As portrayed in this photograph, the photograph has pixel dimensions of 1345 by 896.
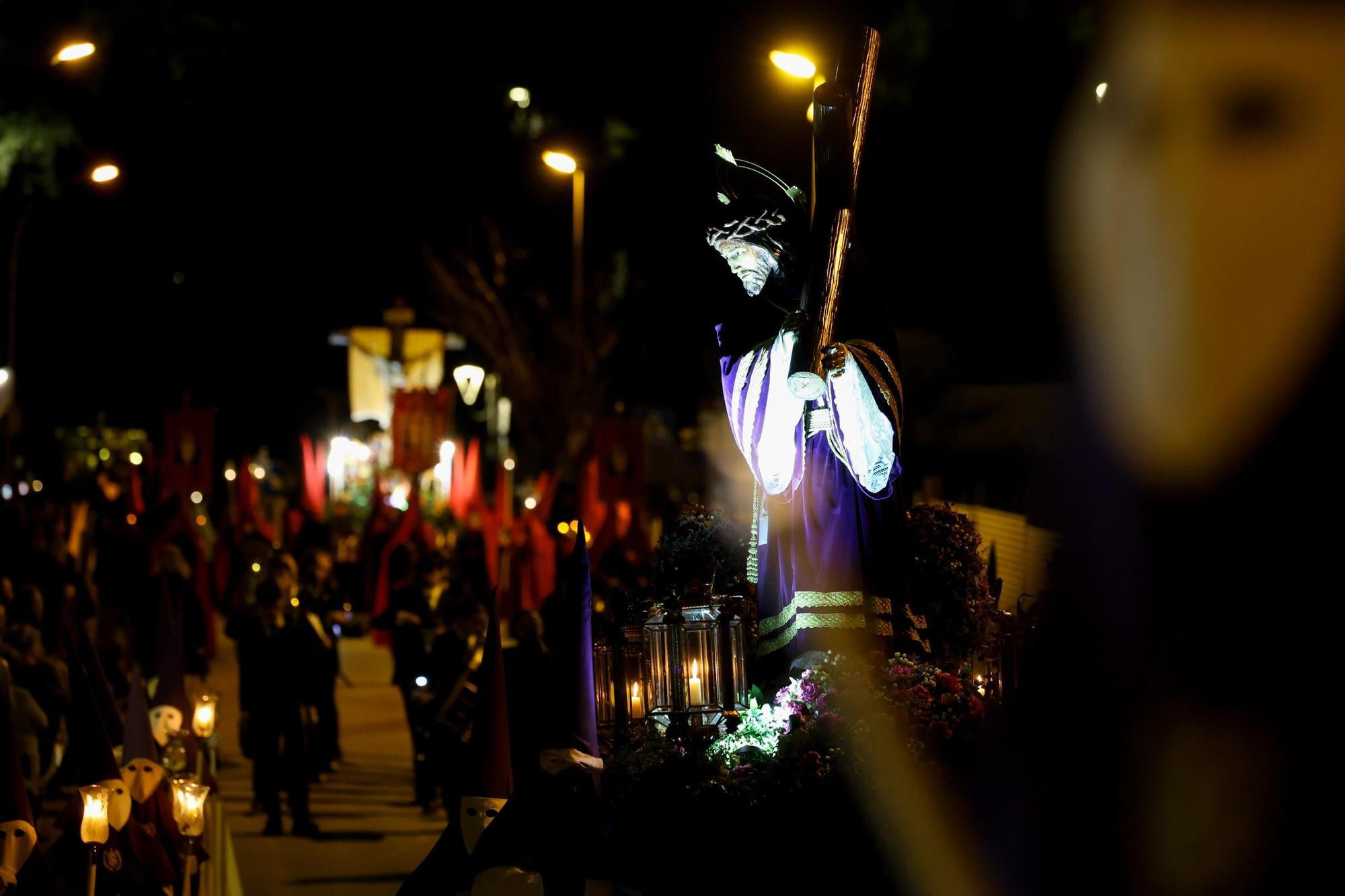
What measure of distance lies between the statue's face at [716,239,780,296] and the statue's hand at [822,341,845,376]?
0.79 meters

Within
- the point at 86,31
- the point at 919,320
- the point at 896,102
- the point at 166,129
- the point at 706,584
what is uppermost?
the point at 166,129

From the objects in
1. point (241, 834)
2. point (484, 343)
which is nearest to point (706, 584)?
point (241, 834)

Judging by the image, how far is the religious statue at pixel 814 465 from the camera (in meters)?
6.65

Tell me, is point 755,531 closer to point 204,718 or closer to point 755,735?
point 755,735

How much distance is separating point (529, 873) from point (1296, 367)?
435 centimetres

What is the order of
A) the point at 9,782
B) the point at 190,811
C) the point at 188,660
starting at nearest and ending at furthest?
1. the point at 9,782
2. the point at 190,811
3. the point at 188,660

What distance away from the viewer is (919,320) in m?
21.4

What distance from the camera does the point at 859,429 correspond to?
6.70m

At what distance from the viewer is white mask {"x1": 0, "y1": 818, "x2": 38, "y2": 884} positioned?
699 centimetres

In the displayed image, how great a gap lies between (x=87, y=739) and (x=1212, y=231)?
6998mm

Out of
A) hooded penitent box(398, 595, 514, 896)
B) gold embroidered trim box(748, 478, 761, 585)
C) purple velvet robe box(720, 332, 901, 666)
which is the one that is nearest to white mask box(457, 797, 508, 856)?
hooded penitent box(398, 595, 514, 896)

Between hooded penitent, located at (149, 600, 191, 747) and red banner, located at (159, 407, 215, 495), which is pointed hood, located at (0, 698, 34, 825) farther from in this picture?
red banner, located at (159, 407, 215, 495)

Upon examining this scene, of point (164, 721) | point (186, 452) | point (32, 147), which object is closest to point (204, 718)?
point (164, 721)

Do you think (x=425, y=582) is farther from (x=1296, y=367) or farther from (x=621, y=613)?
(x=1296, y=367)
